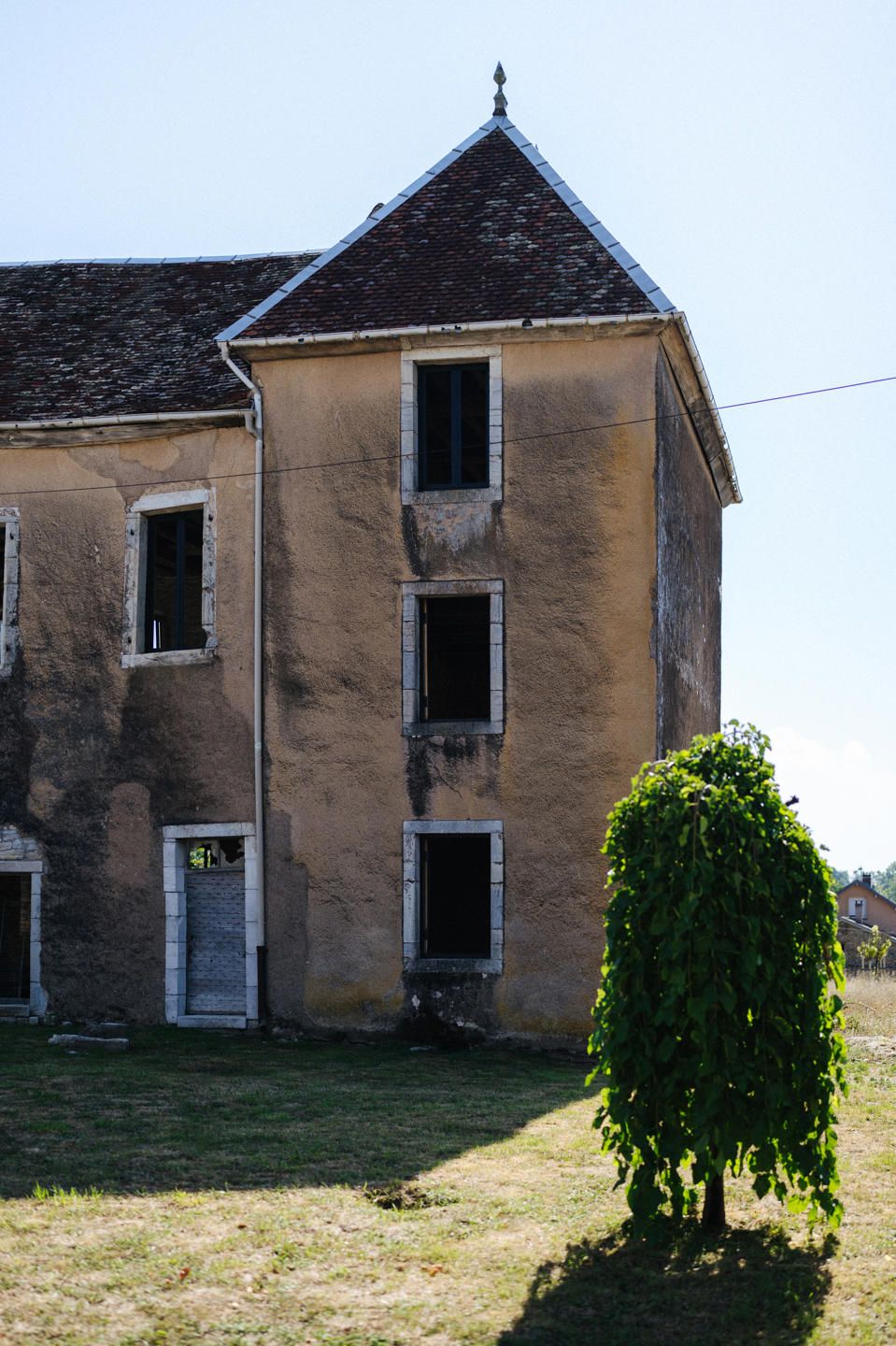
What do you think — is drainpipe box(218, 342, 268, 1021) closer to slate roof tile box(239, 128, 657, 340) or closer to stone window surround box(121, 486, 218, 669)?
stone window surround box(121, 486, 218, 669)

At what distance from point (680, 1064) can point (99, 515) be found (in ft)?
37.8

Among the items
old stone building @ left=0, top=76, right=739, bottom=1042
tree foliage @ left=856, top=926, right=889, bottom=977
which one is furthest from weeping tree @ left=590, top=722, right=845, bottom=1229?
tree foliage @ left=856, top=926, right=889, bottom=977

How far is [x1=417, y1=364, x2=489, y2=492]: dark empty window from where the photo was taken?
15.0 meters

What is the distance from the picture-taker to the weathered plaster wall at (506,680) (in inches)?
552

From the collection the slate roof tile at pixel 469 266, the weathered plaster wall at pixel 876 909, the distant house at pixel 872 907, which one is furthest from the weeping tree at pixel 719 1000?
the weathered plaster wall at pixel 876 909

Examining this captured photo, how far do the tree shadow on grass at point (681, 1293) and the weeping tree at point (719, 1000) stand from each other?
221 mm

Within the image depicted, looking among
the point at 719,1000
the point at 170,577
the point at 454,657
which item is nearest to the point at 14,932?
the point at 170,577

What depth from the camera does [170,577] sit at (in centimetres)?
1731

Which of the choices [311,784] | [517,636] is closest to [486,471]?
[517,636]

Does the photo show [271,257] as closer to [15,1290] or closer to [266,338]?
[266,338]

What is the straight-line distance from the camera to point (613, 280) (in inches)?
580

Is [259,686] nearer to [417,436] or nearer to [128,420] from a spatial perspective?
[417,436]

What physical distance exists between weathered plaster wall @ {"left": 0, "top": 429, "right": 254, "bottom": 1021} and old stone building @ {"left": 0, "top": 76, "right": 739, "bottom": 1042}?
0.03 metres

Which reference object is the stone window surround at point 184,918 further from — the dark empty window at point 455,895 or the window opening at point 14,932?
the window opening at point 14,932
